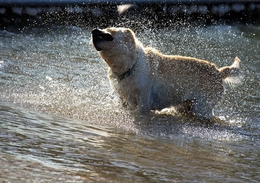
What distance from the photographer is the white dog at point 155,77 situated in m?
6.35

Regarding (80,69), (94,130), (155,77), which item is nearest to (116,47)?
(155,77)

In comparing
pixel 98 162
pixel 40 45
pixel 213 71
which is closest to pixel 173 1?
pixel 40 45

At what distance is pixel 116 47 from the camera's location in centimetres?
630

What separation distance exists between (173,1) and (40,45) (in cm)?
446

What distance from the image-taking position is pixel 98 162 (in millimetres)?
4277

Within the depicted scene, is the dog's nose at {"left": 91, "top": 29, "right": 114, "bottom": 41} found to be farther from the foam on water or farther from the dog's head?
the foam on water

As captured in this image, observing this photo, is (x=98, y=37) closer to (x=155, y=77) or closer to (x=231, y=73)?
(x=155, y=77)

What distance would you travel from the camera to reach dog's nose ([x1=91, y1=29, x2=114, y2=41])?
20.2ft

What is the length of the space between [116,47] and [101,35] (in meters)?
0.23

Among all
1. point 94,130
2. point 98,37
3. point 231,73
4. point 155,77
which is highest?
point 98,37

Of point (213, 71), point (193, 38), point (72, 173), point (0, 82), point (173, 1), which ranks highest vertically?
point (173, 1)

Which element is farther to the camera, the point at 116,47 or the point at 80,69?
the point at 80,69

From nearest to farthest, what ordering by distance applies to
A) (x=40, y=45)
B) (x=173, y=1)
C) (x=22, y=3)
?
(x=40, y=45), (x=22, y=3), (x=173, y=1)

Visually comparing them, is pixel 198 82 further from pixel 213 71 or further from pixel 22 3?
pixel 22 3
